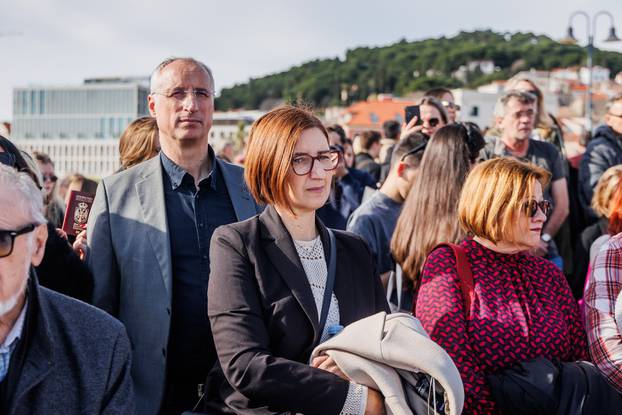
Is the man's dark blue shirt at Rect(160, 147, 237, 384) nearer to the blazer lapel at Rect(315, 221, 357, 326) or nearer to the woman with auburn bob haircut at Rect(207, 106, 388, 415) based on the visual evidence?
the woman with auburn bob haircut at Rect(207, 106, 388, 415)

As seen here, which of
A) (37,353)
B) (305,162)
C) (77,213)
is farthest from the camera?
(77,213)

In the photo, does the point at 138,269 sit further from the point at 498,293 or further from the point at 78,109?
the point at 78,109

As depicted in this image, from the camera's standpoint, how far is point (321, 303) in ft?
9.06

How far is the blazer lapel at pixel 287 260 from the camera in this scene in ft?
8.84

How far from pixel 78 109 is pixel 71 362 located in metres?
129

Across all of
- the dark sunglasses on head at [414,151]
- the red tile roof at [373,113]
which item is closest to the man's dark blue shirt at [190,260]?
the dark sunglasses on head at [414,151]

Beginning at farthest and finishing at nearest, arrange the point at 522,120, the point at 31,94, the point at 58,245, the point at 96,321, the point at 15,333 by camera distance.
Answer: the point at 31,94 < the point at 522,120 < the point at 58,245 < the point at 96,321 < the point at 15,333

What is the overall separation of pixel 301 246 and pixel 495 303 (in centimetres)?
84

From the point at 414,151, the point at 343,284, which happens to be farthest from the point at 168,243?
the point at 414,151

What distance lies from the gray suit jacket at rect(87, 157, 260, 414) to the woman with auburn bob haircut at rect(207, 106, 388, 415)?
0.52 meters

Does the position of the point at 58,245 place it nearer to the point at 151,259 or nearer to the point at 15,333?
the point at 151,259

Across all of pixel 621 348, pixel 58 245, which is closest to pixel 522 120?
pixel 621 348

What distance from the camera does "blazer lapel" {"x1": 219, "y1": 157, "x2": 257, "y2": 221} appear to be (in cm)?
350

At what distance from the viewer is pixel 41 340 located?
2.28 metres
